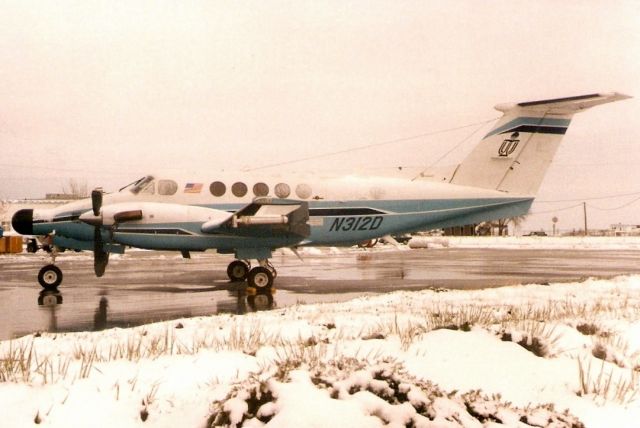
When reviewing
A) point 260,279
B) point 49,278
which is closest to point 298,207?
point 260,279

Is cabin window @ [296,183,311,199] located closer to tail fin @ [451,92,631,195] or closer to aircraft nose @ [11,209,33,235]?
tail fin @ [451,92,631,195]

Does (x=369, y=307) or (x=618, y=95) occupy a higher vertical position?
(x=618, y=95)

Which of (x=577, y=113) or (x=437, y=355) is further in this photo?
(x=577, y=113)

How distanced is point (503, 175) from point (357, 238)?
5189 millimetres

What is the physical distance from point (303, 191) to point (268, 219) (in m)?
2.55

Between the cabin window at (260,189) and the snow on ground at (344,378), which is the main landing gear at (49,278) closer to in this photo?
the cabin window at (260,189)

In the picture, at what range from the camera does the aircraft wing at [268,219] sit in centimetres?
1460

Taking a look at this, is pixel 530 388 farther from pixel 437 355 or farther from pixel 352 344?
pixel 352 344

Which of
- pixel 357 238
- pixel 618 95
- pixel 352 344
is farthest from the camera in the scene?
pixel 357 238

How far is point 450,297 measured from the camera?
11859 millimetres

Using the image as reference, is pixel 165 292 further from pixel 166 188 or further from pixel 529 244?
pixel 529 244

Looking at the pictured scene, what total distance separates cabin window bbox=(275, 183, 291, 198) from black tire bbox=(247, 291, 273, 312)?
3.22 metres

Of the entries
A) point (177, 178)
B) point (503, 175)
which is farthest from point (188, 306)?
point (503, 175)

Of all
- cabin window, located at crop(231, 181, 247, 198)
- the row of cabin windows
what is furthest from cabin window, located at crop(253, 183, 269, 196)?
cabin window, located at crop(231, 181, 247, 198)
